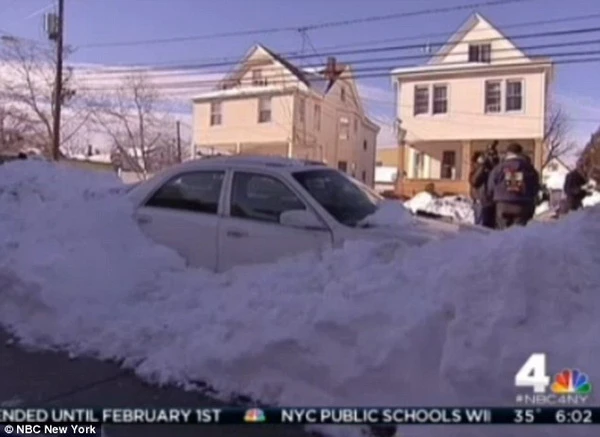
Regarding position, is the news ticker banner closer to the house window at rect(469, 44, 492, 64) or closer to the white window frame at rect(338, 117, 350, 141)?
the house window at rect(469, 44, 492, 64)

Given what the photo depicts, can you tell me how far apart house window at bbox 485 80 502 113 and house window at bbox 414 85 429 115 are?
2.44 m

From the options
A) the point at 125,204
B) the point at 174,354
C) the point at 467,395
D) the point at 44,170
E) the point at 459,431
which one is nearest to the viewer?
the point at 459,431

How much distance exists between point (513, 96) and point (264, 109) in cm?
1038

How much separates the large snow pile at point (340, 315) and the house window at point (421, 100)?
22.7 meters

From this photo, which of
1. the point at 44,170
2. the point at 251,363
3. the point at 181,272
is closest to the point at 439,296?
the point at 251,363

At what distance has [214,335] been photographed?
15.6ft

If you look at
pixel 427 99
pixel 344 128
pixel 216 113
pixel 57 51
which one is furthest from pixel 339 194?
pixel 344 128

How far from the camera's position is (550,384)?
3471 mm

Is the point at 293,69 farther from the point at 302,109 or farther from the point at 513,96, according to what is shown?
the point at 513,96

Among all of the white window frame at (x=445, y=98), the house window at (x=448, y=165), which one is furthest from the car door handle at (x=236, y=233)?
the house window at (x=448, y=165)

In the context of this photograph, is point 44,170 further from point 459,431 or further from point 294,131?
point 294,131

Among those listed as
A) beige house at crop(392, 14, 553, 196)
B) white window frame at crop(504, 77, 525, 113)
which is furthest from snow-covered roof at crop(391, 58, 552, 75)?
white window frame at crop(504, 77, 525, 113)

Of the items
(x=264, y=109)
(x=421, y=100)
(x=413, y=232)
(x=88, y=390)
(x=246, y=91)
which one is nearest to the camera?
(x=88, y=390)

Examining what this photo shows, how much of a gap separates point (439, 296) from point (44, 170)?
6.25 meters
